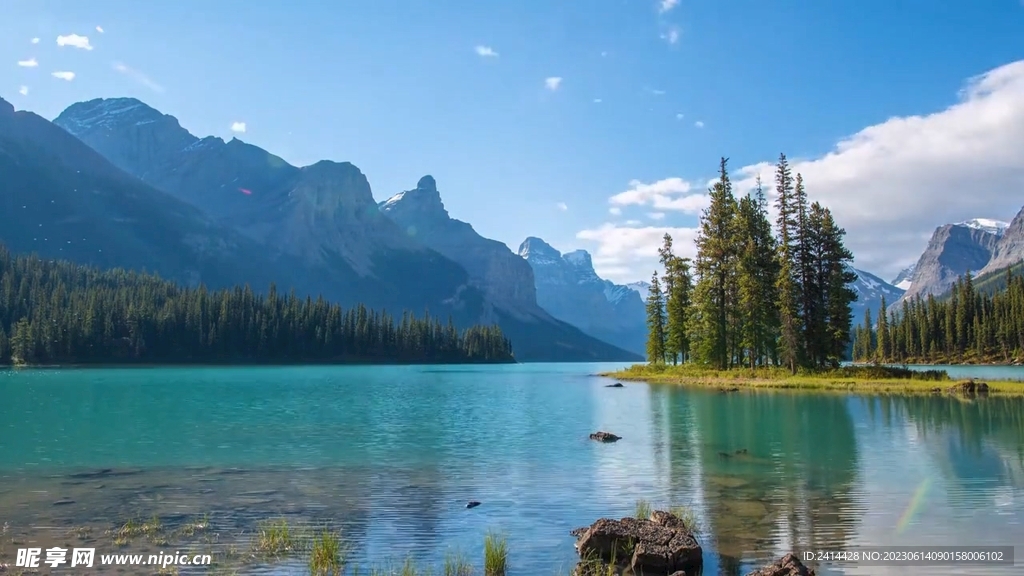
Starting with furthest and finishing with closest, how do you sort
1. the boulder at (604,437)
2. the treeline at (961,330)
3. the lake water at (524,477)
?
the treeline at (961,330), the boulder at (604,437), the lake water at (524,477)

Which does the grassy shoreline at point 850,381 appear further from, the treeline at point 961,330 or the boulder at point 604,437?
the treeline at point 961,330

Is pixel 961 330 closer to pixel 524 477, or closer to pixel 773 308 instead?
pixel 773 308

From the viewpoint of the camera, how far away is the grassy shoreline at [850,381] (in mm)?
59603

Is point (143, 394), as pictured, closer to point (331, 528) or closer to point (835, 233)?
point (331, 528)

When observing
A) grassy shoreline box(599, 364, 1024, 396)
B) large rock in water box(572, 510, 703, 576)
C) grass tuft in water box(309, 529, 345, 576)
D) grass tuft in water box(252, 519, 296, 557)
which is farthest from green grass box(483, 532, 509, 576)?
grassy shoreline box(599, 364, 1024, 396)

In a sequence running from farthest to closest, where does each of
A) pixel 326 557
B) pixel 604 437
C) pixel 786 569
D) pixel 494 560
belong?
pixel 604 437
pixel 326 557
pixel 494 560
pixel 786 569

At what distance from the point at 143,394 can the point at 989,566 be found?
77784 mm

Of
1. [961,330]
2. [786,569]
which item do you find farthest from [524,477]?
[961,330]

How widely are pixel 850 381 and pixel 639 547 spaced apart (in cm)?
5886

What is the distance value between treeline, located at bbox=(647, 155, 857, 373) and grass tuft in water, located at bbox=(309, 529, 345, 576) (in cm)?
6582

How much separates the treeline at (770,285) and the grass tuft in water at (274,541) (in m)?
65.3

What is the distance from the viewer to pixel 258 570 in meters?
15.0

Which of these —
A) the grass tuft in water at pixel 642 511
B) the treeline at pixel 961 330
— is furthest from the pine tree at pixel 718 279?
the treeline at pixel 961 330

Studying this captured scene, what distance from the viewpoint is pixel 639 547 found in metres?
15.0
